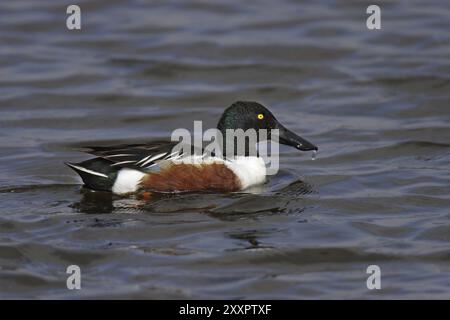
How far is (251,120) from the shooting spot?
8.87 metres

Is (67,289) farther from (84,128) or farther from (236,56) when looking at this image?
(236,56)

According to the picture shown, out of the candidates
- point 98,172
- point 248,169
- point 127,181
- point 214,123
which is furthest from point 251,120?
point 214,123

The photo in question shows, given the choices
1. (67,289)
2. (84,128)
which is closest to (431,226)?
(67,289)

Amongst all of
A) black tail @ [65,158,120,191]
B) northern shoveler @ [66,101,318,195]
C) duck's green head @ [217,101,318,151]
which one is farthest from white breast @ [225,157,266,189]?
black tail @ [65,158,120,191]

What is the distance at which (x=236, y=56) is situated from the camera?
522 inches

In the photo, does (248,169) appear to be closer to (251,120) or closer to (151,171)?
(251,120)

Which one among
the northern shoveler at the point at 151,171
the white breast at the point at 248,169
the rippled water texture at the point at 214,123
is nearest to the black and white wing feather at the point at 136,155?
the northern shoveler at the point at 151,171

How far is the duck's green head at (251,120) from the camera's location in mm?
8805

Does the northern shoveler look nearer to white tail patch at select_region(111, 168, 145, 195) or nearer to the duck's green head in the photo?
white tail patch at select_region(111, 168, 145, 195)

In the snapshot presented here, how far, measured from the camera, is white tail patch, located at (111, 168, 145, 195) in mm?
8391

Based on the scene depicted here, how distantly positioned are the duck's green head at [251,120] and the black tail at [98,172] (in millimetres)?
1068

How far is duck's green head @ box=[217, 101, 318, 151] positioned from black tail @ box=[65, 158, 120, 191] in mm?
1068

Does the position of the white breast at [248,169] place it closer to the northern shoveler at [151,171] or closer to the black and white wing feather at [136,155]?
the northern shoveler at [151,171]

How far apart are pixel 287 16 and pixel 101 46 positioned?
8.88 ft
